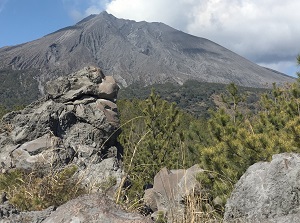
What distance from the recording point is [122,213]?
2.04m

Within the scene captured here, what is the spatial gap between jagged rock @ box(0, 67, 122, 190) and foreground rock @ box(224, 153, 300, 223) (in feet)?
34.8

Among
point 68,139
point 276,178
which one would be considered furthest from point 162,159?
point 276,178

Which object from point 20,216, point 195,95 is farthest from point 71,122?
point 195,95

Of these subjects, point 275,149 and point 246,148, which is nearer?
point 275,149

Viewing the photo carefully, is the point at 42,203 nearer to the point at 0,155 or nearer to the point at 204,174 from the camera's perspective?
the point at 204,174

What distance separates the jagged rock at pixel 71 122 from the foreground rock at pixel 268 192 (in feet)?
34.8

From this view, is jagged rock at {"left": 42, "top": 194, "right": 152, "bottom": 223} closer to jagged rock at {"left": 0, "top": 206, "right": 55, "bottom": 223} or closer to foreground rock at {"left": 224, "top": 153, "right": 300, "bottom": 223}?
jagged rock at {"left": 0, "top": 206, "right": 55, "bottom": 223}

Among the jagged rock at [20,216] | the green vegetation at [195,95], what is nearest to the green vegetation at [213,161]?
the jagged rock at [20,216]

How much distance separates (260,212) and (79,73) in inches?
819

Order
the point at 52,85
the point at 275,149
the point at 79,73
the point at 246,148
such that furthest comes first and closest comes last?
the point at 79,73 → the point at 52,85 → the point at 246,148 → the point at 275,149

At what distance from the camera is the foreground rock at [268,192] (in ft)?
9.74

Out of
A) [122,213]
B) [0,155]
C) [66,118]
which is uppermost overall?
[122,213]

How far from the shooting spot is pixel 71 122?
19453mm

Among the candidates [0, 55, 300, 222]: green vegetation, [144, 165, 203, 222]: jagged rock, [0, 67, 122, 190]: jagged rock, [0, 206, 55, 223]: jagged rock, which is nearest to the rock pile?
[0, 67, 122, 190]: jagged rock
